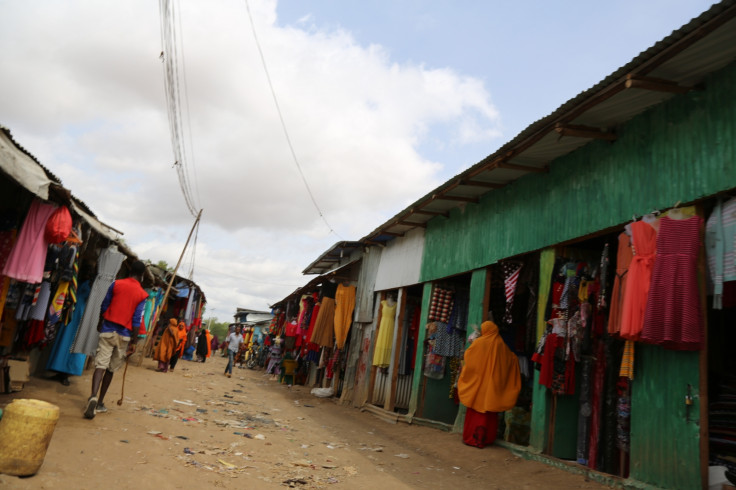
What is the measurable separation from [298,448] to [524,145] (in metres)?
5.08

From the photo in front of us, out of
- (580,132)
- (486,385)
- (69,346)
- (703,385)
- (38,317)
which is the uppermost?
(580,132)

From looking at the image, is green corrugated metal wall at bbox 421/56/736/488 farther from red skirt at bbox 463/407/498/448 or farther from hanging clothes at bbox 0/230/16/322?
hanging clothes at bbox 0/230/16/322

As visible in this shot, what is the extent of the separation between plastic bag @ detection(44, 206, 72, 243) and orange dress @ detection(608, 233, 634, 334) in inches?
252

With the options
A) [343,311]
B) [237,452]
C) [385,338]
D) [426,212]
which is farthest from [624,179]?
[343,311]

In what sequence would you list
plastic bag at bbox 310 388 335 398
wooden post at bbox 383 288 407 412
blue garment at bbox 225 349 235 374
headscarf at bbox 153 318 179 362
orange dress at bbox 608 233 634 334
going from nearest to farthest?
orange dress at bbox 608 233 634 334 → wooden post at bbox 383 288 407 412 → plastic bag at bbox 310 388 335 398 → headscarf at bbox 153 318 179 362 → blue garment at bbox 225 349 235 374

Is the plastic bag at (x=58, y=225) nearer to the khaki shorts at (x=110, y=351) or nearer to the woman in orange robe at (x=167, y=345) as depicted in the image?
the khaki shorts at (x=110, y=351)

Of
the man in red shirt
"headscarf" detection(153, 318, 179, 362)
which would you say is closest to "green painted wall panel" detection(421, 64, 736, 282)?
the man in red shirt

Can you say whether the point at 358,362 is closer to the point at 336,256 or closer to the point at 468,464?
the point at 336,256

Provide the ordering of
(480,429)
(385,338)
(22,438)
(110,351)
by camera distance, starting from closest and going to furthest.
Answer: (22,438), (110,351), (480,429), (385,338)

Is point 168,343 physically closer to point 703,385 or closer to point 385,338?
point 385,338

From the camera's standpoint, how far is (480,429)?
24.8 ft

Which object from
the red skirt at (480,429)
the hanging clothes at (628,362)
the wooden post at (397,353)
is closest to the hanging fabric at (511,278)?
the red skirt at (480,429)

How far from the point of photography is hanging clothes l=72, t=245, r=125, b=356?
8.55 meters

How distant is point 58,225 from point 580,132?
20.7 feet
